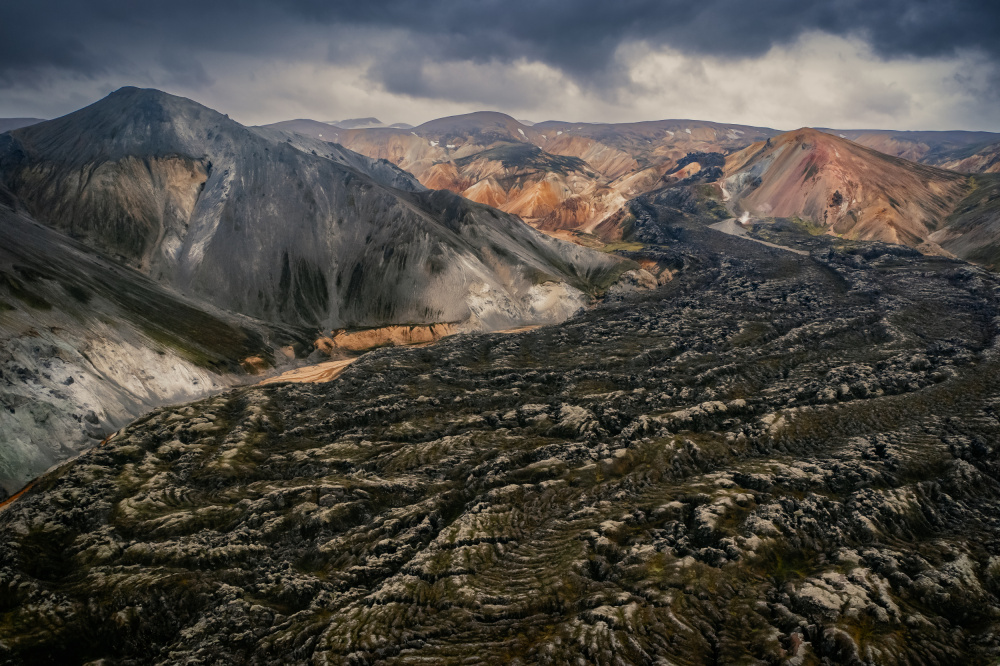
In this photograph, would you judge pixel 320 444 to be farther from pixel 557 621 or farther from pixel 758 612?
pixel 758 612

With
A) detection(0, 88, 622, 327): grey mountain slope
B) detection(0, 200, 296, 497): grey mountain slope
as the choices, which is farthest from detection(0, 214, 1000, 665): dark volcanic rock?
detection(0, 88, 622, 327): grey mountain slope

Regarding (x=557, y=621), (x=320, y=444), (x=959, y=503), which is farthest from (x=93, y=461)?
(x=959, y=503)

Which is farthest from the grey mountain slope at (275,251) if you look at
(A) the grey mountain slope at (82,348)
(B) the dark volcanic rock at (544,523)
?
(B) the dark volcanic rock at (544,523)

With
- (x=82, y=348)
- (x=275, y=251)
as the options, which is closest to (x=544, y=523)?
(x=82, y=348)

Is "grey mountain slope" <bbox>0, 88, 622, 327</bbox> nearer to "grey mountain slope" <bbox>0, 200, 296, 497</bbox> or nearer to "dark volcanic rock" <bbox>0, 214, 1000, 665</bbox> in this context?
"grey mountain slope" <bbox>0, 200, 296, 497</bbox>

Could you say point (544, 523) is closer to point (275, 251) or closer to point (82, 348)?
point (82, 348)

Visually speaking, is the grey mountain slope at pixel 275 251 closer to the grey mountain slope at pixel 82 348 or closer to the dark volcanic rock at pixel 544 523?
the grey mountain slope at pixel 82 348

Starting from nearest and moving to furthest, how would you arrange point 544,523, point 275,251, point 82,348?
point 544,523, point 82,348, point 275,251

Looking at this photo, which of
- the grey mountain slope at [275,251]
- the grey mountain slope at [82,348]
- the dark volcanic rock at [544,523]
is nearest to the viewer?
the dark volcanic rock at [544,523]
